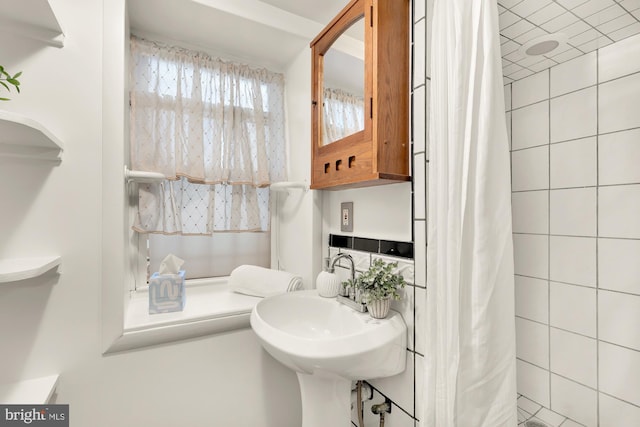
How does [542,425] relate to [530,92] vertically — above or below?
below

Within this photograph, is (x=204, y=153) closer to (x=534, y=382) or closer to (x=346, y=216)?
(x=346, y=216)

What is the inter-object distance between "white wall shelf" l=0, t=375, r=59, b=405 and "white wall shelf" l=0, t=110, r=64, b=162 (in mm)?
771

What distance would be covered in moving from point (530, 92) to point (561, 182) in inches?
16.1

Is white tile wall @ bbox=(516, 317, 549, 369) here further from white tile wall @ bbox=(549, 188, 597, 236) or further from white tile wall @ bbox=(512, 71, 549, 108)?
white tile wall @ bbox=(512, 71, 549, 108)

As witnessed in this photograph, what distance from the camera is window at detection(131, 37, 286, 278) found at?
1.45 m

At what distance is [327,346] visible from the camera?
2.72 feet

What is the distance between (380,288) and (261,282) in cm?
69

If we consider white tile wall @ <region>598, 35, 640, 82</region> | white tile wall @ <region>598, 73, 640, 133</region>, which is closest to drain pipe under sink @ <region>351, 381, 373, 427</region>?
white tile wall @ <region>598, 73, 640, 133</region>

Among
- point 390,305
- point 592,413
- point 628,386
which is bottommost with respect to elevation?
point 592,413

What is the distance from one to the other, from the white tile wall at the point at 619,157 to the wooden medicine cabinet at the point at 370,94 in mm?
679

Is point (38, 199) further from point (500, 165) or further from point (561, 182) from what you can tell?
point (561, 182)

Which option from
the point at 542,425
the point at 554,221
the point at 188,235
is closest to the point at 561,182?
the point at 554,221

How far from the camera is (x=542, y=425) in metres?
1.12

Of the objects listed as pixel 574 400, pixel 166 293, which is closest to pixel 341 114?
pixel 166 293
